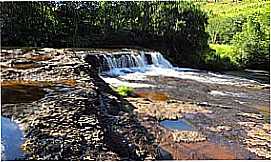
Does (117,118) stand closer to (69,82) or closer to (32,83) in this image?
(69,82)

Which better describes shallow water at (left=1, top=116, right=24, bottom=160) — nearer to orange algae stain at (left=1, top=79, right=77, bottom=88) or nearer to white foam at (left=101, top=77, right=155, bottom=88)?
orange algae stain at (left=1, top=79, right=77, bottom=88)

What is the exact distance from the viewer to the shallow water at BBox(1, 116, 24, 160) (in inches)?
110

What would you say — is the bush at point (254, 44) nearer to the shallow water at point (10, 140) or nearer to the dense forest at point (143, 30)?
the dense forest at point (143, 30)

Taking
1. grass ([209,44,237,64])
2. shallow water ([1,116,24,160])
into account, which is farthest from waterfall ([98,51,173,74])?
shallow water ([1,116,24,160])

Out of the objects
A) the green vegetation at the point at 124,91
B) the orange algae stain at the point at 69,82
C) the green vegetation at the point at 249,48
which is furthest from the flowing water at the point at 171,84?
the green vegetation at the point at 249,48

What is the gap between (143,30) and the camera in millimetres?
14227

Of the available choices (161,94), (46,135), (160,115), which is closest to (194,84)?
(161,94)

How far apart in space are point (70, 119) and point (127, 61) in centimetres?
734

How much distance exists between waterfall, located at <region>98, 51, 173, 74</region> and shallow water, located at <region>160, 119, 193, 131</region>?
4799 mm

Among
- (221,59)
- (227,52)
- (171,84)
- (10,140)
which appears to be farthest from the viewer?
(227,52)

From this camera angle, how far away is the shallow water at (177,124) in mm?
5243

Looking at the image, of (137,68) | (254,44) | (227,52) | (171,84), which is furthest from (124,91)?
(227,52)

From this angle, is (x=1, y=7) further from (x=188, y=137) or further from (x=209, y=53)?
(x=209, y=53)

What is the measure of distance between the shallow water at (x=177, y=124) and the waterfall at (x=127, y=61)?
4.80 m
